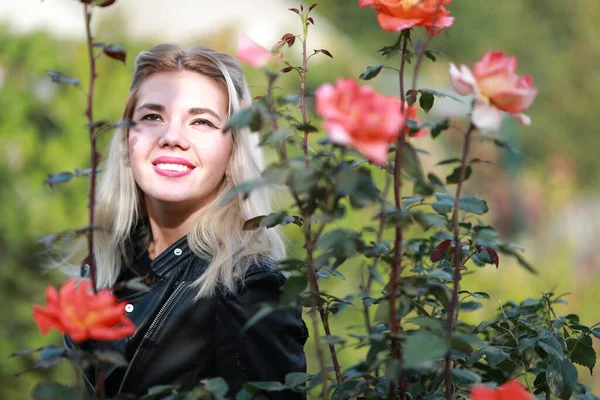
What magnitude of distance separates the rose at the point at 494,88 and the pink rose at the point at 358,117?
0.46ft

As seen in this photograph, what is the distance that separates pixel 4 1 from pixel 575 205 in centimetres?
570

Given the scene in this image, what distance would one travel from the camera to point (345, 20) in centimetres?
1516

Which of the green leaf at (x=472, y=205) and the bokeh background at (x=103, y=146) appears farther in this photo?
the bokeh background at (x=103, y=146)

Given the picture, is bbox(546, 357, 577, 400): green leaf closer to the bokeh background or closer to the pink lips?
the bokeh background

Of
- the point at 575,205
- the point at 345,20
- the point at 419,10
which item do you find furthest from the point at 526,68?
the point at 419,10

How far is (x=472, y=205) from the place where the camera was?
116cm

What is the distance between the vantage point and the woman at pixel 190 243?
1712mm

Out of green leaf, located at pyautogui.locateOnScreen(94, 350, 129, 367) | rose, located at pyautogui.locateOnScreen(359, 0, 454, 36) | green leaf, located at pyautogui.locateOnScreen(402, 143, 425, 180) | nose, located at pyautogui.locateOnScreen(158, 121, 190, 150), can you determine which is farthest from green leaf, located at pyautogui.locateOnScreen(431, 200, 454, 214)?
nose, located at pyautogui.locateOnScreen(158, 121, 190, 150)

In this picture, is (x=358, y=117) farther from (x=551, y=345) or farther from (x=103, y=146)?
(x=103, y=146)

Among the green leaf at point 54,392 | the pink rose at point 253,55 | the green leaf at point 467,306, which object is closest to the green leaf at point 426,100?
the pink rose at point 253,55

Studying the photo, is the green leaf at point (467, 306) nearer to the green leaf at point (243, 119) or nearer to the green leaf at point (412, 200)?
the green leaf at point (412, 200)

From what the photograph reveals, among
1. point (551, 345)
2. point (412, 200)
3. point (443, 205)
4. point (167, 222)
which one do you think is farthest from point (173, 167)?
point (551, 345)

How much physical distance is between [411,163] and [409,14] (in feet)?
0.72

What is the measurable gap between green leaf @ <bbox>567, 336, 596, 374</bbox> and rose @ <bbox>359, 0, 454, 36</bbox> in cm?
61
